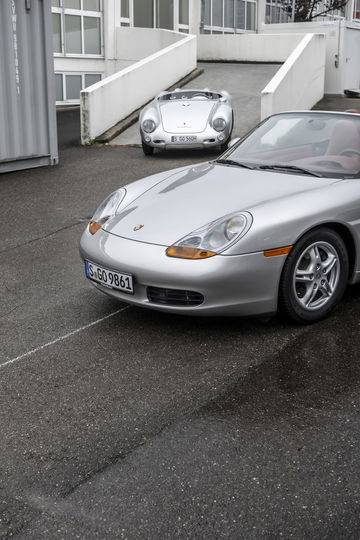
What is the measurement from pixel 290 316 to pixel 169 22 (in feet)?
66.1

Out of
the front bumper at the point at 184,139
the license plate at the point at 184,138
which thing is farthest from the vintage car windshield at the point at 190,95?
the license plate at the point at 184,138

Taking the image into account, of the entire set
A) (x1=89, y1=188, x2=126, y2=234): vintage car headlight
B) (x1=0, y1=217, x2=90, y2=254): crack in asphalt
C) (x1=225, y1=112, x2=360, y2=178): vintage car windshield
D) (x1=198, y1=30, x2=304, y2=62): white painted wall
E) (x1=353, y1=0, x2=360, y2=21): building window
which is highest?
(x1=353, y1=0, x2=360, y2=21): building window

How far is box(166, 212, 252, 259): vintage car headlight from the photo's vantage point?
14.3 ft

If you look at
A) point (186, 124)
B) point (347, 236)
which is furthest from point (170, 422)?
point (186, 124)

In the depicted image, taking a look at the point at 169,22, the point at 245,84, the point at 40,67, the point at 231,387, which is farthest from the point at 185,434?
the point at 169,22

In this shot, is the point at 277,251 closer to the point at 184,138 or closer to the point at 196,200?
the point at 196,200

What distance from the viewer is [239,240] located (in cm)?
436

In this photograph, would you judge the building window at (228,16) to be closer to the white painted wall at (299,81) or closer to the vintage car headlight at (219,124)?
the white painted wall at (299,81)

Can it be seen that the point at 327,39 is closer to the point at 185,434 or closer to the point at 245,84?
the point at 245,84

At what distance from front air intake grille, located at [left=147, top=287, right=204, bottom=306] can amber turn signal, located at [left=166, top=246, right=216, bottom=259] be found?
214 mm

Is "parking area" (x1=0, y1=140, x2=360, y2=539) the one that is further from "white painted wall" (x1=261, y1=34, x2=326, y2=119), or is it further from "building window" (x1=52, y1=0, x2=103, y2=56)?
"building window" (x1=52, y1=0, x2=103, y2=56)

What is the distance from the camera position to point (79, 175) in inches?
432

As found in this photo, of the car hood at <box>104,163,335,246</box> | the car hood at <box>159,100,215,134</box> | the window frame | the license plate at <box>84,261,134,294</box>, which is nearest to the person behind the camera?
the license plate at <box>84,261,134,294</box>

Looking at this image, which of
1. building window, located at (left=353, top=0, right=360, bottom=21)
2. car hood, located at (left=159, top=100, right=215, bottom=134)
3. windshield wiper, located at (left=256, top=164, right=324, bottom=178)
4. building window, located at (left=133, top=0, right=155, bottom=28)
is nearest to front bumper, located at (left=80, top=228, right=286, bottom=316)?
windshield wiper, located at (left=256, top=164, right=324, bottom=178)
